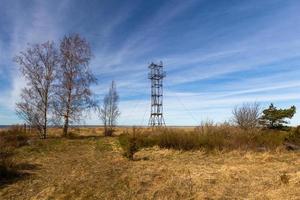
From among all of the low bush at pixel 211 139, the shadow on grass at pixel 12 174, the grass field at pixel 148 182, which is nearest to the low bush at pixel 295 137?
the low bush at pixel 211 139

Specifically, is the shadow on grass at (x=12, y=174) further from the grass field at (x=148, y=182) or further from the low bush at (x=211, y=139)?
the low bush at (x=211, y=139)

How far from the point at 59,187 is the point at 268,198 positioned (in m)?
4.63

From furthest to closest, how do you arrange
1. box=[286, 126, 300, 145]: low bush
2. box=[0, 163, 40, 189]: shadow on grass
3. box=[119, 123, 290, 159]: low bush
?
box=[286, 126, 300, 145]: low bush → box=[119, 123, 290, 159]: low bush → box=[0, 163, 40, 189]: shadow on grass

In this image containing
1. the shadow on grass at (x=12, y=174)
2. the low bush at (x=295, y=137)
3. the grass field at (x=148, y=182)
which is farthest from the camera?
the low bush at (x=295, y=137)

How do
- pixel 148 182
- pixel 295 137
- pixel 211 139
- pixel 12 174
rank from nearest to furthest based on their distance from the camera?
pixel 148 182 < pixel 12 174 < pixel 211 139 < pixel 295 137

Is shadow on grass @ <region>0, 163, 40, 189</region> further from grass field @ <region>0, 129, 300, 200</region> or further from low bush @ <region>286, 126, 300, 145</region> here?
low bush @ <region>286, 126, 300, 145</region>

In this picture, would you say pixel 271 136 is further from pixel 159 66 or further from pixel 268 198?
pixel 159 66

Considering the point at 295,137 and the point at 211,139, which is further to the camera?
the point at 295,137

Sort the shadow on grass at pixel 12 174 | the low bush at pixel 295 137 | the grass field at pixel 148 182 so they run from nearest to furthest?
1. the grass field at pixel 148 182
2. the shadow on grass at pixel 12 174
3. the low bush at pixel 295 137

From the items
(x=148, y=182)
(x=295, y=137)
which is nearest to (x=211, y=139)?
(x=295, y=137)

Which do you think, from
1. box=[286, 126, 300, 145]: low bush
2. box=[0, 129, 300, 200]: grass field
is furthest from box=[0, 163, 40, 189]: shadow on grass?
box=[286, 126, 300, 145]: low bush

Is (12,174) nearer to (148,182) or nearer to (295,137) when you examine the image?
(148,182)

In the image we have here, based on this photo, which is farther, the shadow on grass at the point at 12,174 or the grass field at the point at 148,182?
the shadow on grass at the point at 12,174

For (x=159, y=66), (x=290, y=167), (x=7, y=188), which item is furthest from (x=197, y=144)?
(x=159, y=66)
